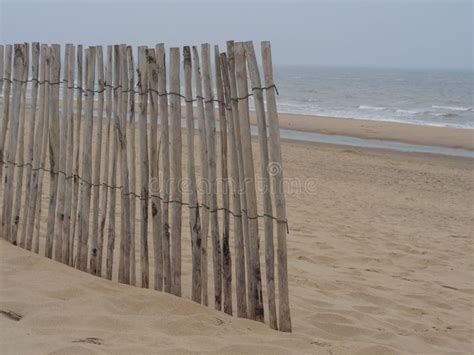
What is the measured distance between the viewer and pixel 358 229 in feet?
20.5

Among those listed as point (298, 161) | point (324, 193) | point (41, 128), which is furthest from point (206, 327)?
point (298, 161)

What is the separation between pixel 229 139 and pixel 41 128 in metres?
1.65

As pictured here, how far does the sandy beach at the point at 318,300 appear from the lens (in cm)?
285

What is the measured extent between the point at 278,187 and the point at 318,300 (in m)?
1.16

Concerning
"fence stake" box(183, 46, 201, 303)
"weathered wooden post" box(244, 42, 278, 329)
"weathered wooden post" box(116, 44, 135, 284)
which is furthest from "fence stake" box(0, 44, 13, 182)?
"weathered wooden post" box(244, 42, 278, 329)

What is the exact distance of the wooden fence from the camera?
10.2 feet

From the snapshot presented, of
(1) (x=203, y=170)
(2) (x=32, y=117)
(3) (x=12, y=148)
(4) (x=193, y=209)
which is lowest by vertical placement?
(4) (x=193, y=209)

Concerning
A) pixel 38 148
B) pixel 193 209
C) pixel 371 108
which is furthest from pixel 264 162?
pixel 371 108

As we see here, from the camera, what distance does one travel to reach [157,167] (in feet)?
11.6

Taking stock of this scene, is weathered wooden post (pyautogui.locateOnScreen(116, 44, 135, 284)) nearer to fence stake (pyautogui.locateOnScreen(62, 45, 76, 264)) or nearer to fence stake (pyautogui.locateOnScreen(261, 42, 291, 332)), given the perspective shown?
fence stake (pyautogui.locateOnScreen(62, 45, 76, 264))

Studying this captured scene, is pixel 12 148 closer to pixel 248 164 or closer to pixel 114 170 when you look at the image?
pixel 114 170

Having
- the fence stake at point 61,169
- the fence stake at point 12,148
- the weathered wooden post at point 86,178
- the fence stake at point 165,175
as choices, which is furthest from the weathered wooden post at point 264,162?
the fence stake at point 12,148

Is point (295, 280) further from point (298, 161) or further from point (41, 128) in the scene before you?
point (298, 161)

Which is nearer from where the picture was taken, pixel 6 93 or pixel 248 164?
pixel 248 164
